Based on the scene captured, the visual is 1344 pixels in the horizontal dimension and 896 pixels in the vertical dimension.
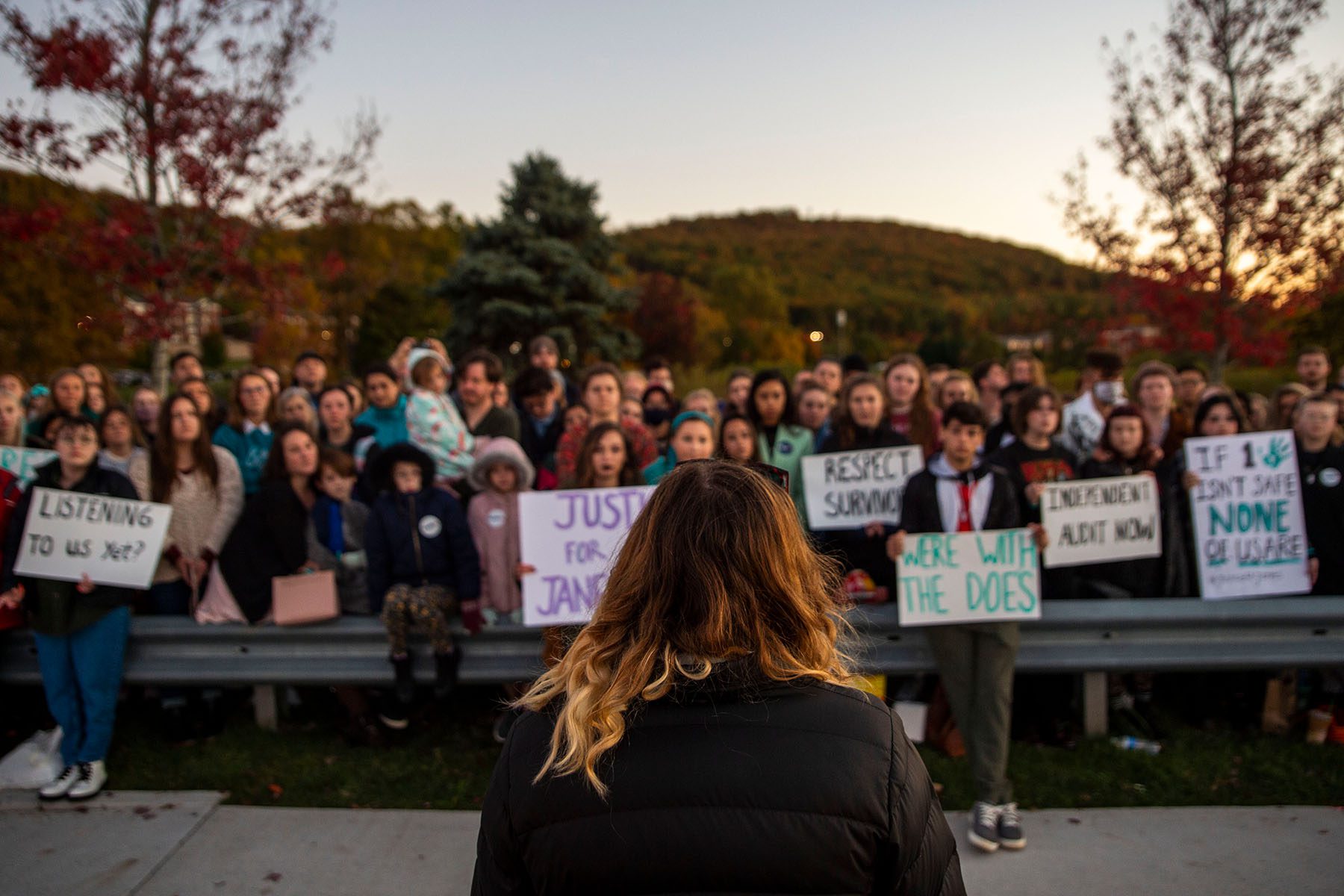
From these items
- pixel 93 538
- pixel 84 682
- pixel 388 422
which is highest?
pixel 388 422

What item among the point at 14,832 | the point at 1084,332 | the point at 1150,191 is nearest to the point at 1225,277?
the point at 1150,191

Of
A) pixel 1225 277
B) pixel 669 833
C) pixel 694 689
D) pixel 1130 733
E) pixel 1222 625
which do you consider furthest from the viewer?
pixel 1225 277

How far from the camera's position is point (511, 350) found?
22.0 meters

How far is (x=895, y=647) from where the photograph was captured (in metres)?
4.50

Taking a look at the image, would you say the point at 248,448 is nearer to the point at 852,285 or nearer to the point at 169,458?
the point at 169,458

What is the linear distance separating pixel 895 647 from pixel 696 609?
3.24m

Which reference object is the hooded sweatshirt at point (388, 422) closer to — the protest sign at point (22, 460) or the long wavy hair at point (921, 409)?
the protest sign at point (22, 460)

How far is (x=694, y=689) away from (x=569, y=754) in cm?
23

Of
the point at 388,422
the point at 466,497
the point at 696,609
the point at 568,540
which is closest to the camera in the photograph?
the point at 696,609

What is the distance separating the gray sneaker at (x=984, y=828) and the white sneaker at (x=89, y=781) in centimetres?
406

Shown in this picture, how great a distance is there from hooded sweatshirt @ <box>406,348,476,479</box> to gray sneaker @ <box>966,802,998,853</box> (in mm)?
3507

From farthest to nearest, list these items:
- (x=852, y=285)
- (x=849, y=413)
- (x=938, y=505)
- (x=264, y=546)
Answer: (x=852, y=285) < (x=849, y=413) < (x=264, y=546) < (x=938, y=505)

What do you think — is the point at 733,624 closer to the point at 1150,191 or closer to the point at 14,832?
the point at 14,832

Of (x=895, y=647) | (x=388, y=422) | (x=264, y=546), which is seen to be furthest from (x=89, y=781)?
(x=895, y=647)
